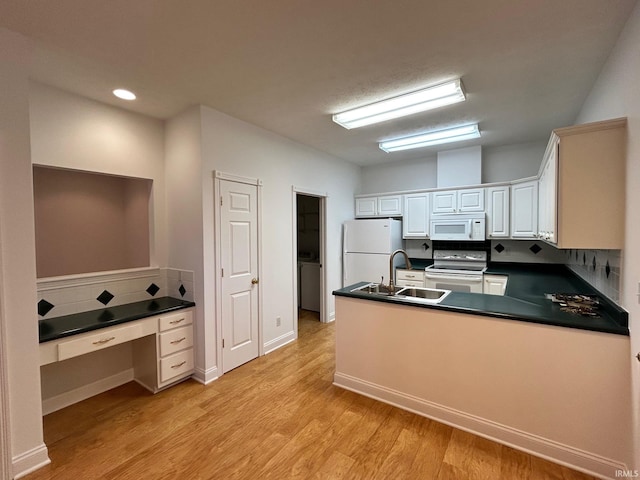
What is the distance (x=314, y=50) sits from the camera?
1948mm

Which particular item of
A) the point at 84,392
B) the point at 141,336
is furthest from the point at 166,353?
the point at 84,392

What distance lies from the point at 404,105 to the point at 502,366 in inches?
92.0

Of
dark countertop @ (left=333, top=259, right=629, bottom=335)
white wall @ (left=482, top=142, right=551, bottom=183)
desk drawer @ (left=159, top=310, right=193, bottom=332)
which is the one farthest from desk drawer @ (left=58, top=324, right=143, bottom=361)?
white wall @ (left=482, top=142, right=551, bottom=183)

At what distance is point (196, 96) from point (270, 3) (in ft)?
4.46

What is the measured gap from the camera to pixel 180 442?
2027 mm

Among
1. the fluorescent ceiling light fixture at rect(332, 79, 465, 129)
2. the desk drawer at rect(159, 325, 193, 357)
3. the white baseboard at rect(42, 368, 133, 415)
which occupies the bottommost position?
the white baseboard at rect(42, 368, 133, 415)

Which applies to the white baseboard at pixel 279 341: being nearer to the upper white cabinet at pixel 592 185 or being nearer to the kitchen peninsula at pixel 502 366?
the kitchen peninsula at pixel 502 366

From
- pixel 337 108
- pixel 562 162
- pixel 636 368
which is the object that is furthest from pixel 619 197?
pixel 337 108

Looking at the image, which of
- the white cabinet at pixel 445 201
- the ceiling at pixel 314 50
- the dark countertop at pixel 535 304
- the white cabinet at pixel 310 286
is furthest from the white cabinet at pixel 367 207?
the dark countertop at pixel 535 304

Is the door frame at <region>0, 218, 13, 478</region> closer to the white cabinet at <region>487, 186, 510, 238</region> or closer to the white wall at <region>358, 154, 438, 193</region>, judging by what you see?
the white wall at <region>358, 154, 438, 193</region>

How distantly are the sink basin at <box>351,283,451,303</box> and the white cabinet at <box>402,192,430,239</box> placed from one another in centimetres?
197

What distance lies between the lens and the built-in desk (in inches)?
84.7

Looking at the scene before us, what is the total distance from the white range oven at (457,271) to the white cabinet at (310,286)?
6.18ft

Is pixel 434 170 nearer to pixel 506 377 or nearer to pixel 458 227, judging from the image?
pixel 458 227
